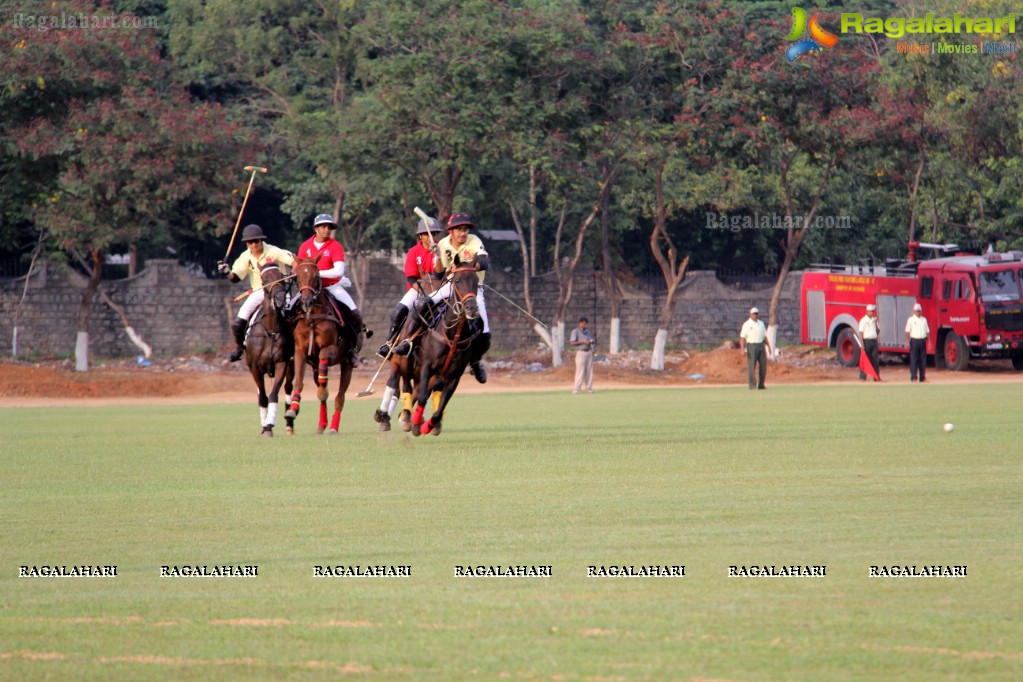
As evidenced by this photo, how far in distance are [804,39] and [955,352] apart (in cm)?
1043

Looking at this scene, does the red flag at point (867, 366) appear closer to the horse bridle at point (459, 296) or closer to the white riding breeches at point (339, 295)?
the white riding breeches at point (339, 295)

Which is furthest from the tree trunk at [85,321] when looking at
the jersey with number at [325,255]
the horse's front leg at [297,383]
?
the horse's front leg at [297,383]

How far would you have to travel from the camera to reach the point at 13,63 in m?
39.5

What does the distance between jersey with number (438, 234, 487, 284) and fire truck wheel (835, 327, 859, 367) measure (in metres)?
29.6

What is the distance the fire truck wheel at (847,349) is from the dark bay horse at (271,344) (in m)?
29.1

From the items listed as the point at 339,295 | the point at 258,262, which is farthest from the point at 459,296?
the point at 258,262

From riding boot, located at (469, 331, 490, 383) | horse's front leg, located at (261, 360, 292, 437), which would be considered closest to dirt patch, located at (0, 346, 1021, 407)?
horse's front leg, located at (261, 360, 292, 437)

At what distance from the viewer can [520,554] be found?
899cm

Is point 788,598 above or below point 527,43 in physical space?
below

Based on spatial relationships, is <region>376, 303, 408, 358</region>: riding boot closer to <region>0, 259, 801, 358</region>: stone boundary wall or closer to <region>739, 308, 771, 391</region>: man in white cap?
<region>739, 308, 771, 391</region>: man in white cap

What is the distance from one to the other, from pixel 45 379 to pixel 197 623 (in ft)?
106

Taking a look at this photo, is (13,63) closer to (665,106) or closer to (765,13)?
(665,106)

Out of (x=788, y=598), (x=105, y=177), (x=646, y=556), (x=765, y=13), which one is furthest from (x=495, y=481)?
(x=765, y=13)

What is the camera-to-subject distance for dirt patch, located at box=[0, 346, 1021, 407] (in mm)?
37375
